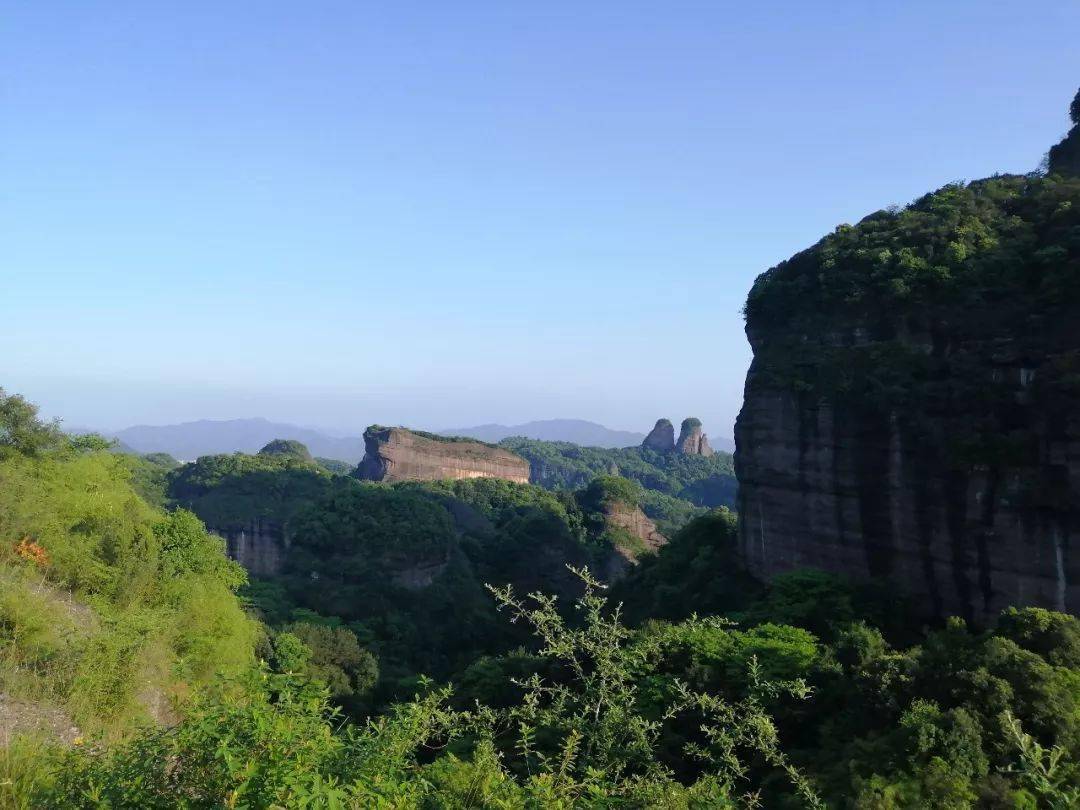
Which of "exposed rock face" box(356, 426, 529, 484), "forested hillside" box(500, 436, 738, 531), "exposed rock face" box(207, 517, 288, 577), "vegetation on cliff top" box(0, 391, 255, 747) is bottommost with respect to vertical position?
"forested hillside" box(500, 436, 738, 531)

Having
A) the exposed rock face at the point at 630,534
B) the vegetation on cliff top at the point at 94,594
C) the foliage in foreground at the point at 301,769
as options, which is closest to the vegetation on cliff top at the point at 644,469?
the exposed rock face at the point at 630,534

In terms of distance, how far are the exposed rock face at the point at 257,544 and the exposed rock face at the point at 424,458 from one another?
67.5ft

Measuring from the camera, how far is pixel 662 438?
131000 mm

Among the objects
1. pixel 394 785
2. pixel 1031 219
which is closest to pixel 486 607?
pixel 1031 219

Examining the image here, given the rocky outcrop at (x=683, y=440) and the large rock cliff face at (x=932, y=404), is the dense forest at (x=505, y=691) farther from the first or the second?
the rocky outcrop at (x=683, y=440)

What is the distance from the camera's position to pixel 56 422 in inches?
765

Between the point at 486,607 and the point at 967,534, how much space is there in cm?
2594

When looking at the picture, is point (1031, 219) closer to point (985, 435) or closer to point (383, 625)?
point (985, 435)

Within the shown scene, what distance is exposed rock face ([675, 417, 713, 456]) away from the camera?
126 metres

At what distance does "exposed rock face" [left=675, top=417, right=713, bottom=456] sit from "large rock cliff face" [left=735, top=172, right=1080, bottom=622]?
102098 mm

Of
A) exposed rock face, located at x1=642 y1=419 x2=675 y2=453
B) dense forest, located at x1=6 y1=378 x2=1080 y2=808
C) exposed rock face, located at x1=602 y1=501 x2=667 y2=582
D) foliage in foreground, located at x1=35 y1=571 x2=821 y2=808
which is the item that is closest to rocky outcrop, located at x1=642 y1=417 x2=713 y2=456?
exposed rock face, located at x1=642 y1=419 x2=675 y2=453

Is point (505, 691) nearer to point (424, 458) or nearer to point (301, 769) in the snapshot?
point (301, 769)

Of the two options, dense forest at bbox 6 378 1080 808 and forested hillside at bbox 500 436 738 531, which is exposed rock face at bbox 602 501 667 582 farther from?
forested hillside at bbox 500 436 738 531

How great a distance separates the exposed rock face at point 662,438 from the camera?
129 m
